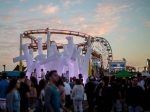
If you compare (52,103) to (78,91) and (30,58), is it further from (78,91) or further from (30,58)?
(30,58)

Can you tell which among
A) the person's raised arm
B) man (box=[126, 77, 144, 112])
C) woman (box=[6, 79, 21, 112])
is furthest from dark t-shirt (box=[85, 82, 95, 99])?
the person's raised arm

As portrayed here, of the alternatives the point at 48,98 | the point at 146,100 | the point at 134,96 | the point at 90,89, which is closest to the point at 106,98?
the point at 134,96

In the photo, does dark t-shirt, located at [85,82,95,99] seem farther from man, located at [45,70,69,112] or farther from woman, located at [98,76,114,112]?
man, located at [45,70,69,112]

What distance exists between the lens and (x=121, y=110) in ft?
38.0

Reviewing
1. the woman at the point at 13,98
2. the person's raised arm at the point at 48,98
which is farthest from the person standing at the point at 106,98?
the person's raised arm at the point at 48,98

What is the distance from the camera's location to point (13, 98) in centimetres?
665

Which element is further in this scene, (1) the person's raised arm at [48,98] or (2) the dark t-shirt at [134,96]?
(2) the dark t-shirt at [134,96]

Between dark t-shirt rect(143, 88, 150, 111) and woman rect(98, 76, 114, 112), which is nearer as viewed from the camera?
dark t-shirt rect(143, 88, 150, 111)

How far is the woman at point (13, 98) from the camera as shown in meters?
6.60

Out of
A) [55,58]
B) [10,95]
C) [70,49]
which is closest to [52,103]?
[10,95]

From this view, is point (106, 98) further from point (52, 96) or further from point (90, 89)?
point (90, 89)

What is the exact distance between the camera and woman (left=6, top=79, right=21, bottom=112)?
6602mm

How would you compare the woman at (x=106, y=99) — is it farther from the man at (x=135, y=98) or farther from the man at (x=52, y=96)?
the man at (x=52, y=96)

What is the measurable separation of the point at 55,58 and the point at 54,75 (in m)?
15.1
